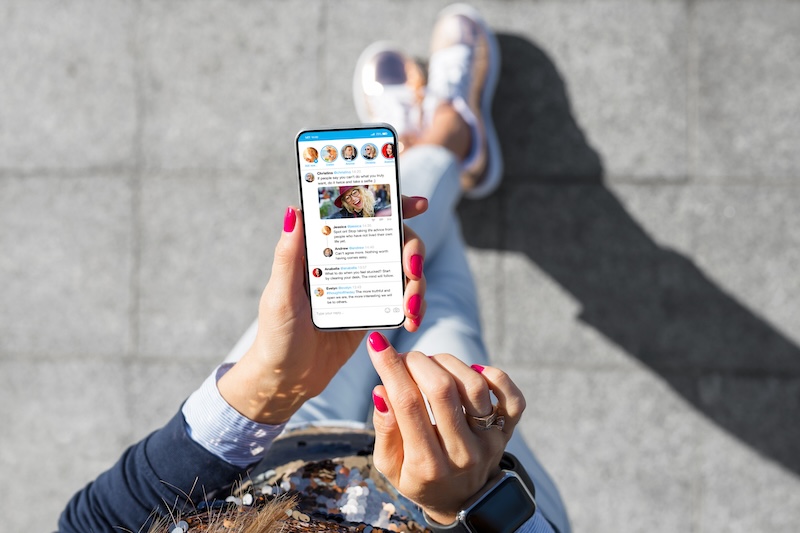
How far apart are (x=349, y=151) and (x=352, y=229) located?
0.47 ft

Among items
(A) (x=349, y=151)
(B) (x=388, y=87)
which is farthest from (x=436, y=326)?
(B) (x=388, y=87)

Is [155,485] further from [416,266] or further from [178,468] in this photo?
[416,266]

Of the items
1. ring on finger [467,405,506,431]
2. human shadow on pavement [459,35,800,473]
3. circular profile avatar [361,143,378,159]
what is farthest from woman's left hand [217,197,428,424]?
human shadow on pavement [459,35,800,473]

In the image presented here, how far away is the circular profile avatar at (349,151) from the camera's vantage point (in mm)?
1105

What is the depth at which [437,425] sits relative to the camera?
88cm

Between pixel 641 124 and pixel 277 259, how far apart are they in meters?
1.72

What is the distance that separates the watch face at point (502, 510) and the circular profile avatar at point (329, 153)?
63 cm

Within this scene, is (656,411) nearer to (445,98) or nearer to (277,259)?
(445,98)

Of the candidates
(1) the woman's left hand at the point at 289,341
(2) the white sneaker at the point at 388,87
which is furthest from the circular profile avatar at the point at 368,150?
(2) the white sneaker at the point at 388,87

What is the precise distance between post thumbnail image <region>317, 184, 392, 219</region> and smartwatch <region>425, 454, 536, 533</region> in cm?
51

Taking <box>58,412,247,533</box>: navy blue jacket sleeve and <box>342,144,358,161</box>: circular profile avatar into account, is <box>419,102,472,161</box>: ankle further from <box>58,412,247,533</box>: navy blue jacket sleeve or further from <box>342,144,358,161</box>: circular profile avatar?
<box>58,412,247,533</box>: navy blue jacket sleeve

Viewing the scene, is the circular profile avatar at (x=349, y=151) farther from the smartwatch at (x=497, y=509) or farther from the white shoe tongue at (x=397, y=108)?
the white shoe tongue at (x=397, y=108)

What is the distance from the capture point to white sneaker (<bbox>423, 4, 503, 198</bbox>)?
224 cm

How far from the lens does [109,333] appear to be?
244 cm
